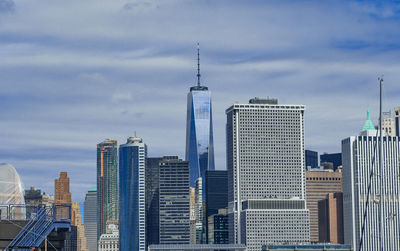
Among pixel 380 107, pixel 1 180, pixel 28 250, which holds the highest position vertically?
pixel 380 107

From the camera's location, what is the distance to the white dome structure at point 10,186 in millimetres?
100431

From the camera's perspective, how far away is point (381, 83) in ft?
336

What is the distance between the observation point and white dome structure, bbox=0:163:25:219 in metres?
100

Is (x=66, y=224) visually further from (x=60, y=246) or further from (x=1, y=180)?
(x=1, y=180)

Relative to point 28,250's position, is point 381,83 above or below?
above

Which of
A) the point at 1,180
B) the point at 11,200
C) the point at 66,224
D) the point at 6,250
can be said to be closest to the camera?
the point at 6,250

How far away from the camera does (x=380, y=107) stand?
102938mm

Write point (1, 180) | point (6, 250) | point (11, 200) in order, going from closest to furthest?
point (6, 250) < point (11, 200) < point (1, 180)

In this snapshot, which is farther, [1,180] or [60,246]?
[1,180]

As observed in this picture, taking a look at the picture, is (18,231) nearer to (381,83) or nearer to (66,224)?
(66,224)

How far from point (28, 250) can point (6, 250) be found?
190 cm

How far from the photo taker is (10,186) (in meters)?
106

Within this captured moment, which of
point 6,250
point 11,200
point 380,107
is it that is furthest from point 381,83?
point 6,250

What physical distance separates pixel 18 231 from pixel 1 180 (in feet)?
125
